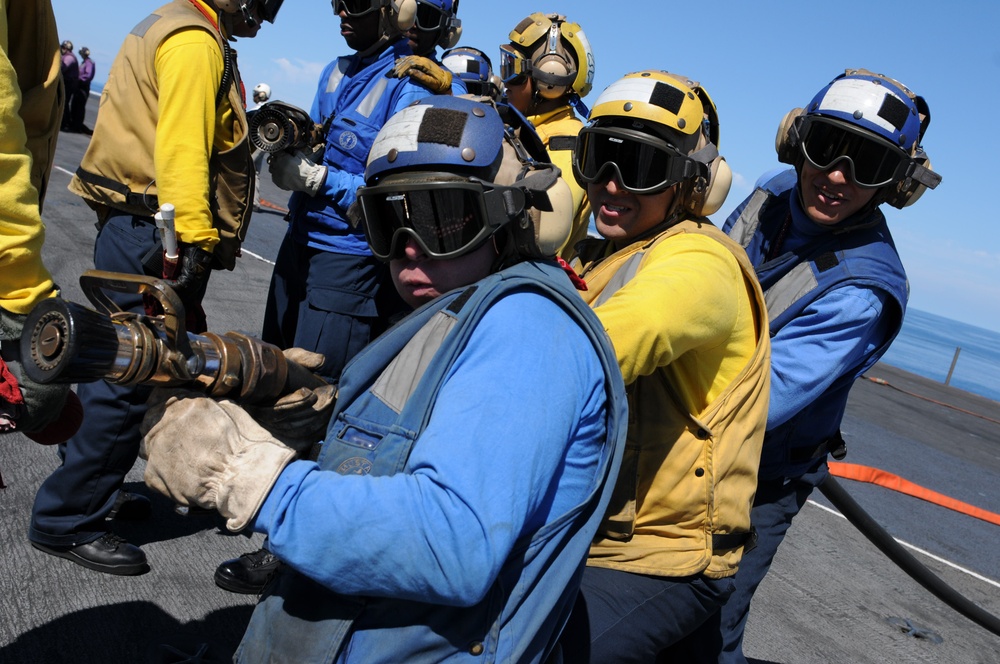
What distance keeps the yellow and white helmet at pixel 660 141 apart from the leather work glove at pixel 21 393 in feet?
5.41

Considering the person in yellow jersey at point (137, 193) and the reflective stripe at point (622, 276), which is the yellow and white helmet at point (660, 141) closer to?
the reflective stripe at point (622, 276)

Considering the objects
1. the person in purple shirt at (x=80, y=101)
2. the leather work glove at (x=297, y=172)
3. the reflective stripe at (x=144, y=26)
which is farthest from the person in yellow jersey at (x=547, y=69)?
the person in purple shirt at (x=80, y=101)

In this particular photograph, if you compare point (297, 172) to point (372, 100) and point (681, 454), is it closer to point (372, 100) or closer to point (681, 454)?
point (372, 100)

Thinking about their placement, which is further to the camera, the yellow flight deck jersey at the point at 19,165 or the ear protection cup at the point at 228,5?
the ear protection cup at the point at 228,5

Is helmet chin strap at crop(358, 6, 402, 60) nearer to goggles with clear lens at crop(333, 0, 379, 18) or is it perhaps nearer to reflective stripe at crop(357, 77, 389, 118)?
goggles with clear lens at crop(333, 0, 379, 18)

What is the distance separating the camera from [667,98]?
2.50m

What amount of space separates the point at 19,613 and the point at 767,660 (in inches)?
131

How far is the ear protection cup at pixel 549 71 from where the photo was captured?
208 inches

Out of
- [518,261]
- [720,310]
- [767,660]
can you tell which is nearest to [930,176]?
[720,310]

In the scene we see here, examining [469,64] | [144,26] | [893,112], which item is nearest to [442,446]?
[893,112]

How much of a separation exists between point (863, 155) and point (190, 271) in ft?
8.81

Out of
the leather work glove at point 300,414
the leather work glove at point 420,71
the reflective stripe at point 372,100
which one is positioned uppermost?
the leather work glove at point 420,71

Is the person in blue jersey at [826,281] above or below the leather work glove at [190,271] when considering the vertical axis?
above

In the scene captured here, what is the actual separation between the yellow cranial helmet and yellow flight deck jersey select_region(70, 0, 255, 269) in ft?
7.33
